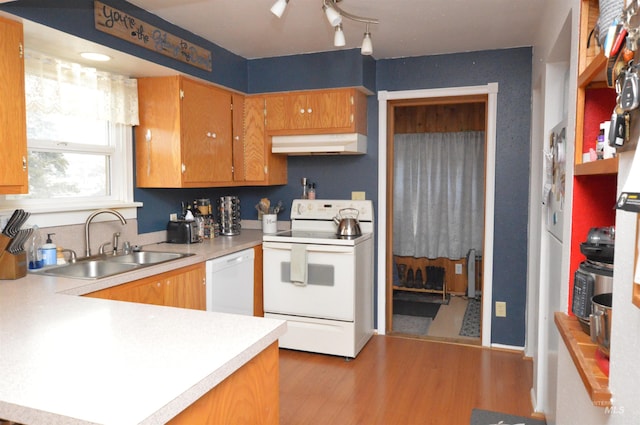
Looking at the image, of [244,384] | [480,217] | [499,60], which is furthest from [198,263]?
[480,217]

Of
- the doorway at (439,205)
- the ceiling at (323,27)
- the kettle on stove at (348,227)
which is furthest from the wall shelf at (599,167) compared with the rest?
the doorway at (439,205)

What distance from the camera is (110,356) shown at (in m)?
1.27

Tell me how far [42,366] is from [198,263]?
1824 mm

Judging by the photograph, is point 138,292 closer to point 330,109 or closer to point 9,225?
point 9,225

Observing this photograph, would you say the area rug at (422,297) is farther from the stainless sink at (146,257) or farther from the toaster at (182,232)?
the stainless sink at (146,257)

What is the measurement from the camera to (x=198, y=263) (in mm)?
3021

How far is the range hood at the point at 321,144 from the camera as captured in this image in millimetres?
3785

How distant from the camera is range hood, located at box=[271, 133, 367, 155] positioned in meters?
3.79

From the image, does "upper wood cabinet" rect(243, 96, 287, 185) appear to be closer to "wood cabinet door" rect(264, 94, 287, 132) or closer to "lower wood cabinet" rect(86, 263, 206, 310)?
"wood cabinet door" rect(264, 94, 287, 132)

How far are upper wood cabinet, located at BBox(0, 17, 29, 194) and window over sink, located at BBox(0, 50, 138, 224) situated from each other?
398 millimetres

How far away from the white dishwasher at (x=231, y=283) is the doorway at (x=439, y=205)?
6.69 ft

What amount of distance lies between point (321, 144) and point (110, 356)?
9.24 feet

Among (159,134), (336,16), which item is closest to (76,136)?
(159,134)

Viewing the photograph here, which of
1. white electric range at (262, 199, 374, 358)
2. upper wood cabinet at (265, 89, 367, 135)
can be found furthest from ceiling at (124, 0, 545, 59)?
white electric range at (262, 199, 374, 358)
